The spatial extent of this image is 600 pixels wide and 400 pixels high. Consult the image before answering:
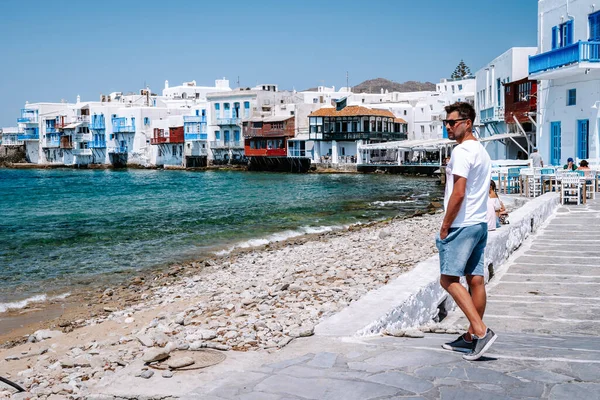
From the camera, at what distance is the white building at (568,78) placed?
866 inches

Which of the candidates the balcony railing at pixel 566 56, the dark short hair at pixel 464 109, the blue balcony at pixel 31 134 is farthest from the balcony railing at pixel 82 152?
the dark short hair at pixel 464 109

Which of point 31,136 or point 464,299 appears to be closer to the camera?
point 464,299

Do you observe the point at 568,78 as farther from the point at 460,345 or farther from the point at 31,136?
the point at 31,136

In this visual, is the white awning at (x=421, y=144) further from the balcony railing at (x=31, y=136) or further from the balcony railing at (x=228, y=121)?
the balcony railing at (x=31, y=136)

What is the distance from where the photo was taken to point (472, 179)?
4.65 meters

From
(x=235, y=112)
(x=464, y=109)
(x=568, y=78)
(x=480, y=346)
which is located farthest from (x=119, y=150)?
(x=480, y=346)

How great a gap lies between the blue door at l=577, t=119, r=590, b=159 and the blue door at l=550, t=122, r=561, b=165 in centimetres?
132

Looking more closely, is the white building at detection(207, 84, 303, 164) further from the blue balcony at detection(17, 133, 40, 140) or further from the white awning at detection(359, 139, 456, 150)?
the blue balcony at detection(17, 133, 40, 140)

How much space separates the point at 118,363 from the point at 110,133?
324 feet

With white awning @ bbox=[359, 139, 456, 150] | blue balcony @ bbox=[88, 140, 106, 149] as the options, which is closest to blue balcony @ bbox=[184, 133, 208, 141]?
blue balcony @ bbox=[88, 140, 106, 149]

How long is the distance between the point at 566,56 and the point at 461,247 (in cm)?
2014

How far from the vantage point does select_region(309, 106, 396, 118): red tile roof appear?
73188mm

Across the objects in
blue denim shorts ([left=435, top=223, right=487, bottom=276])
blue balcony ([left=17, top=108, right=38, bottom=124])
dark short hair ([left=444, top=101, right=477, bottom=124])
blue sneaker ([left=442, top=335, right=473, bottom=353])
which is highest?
blue balcony ([left=17, top=108, right=38, bottom=124])

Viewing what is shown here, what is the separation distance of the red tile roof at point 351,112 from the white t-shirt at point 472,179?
227 ft
